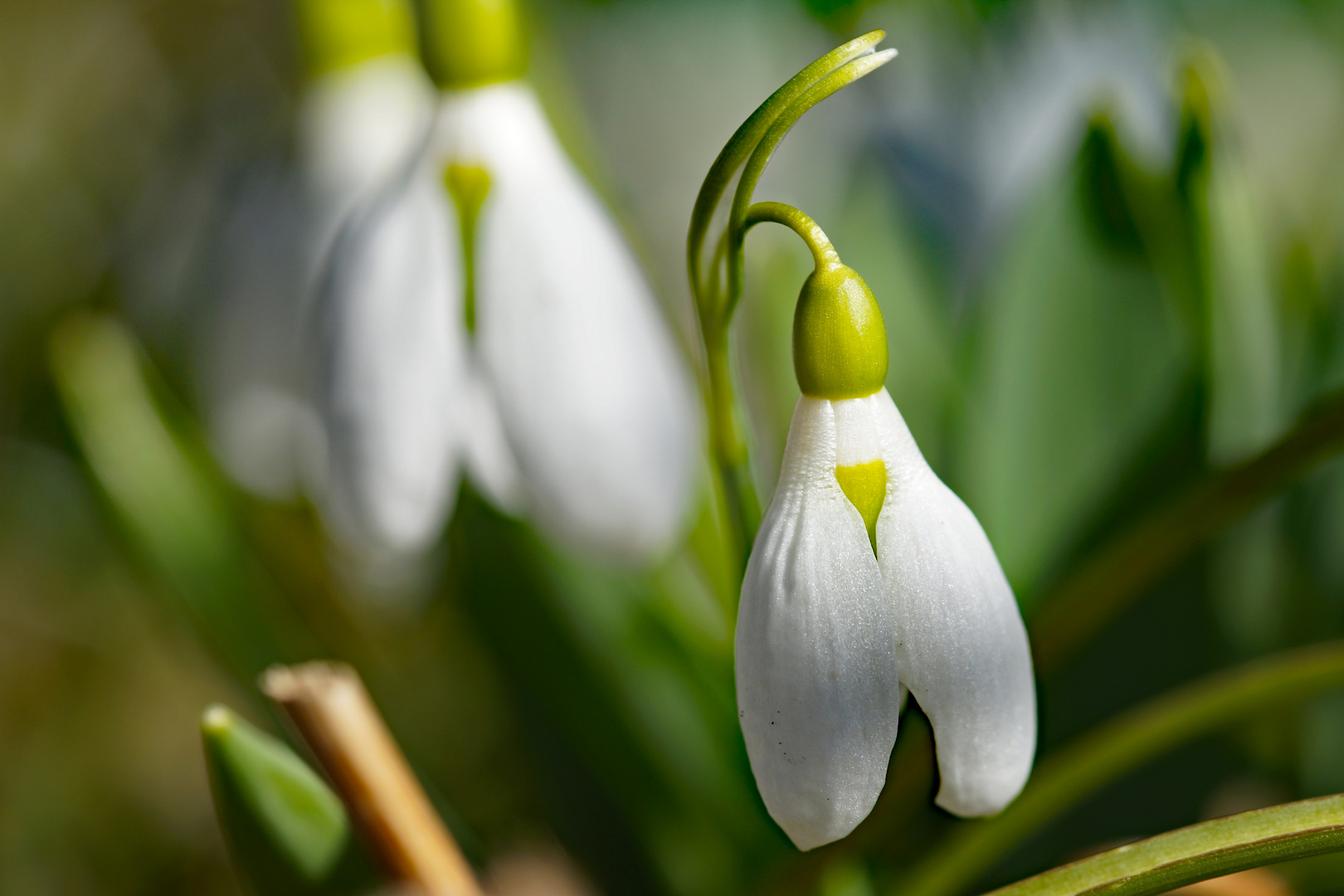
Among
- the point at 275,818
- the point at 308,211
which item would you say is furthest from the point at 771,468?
the point at 275,818

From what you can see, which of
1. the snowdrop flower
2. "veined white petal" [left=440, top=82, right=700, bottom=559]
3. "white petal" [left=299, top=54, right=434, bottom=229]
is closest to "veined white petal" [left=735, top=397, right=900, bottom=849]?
the snowdrop flower

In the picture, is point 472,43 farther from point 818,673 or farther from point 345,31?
point 818,673

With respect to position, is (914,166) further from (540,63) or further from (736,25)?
(736,25)

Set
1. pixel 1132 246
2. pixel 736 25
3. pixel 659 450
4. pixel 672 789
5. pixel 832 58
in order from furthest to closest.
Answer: pixel 736 25, pixel 672 789, pixel 1132 246, pixel 659 450, pixel 832 58

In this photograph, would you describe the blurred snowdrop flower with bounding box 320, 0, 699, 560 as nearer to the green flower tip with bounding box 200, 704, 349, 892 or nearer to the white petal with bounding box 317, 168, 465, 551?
the white petal with bounding box 317, 168, 465, 551

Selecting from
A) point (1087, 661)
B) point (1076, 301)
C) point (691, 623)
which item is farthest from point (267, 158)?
point (1087, 661)

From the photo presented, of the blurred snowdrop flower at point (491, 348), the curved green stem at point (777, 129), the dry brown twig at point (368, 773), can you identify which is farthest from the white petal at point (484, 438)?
the curved green stem at point (777, 129)
